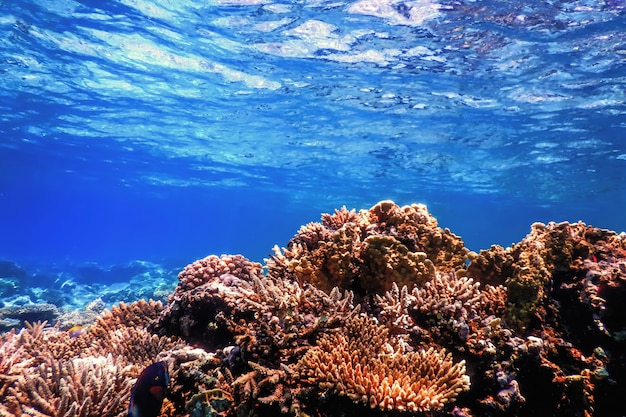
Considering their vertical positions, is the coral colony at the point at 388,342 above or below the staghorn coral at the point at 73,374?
above

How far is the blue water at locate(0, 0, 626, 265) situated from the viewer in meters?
13.7

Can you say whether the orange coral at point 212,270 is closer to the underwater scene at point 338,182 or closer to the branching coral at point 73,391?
the underwater scene at point 338,182

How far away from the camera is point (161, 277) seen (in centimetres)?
3522

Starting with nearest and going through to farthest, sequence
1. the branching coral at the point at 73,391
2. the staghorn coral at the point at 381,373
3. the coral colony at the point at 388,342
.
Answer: the staghorn coral at the point at 381,373, the coral colony at the point at 388,342, the branching coral at the point at 73,391

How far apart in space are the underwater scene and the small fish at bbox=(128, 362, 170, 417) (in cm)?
2

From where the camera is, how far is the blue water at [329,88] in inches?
541

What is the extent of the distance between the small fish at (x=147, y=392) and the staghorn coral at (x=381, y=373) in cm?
121

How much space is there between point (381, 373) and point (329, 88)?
18697mm

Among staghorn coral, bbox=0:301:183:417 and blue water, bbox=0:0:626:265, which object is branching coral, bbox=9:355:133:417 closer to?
staghorn coral, bbox=0:301:183:417

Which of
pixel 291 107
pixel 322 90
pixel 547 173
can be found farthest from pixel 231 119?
pixel 547 173

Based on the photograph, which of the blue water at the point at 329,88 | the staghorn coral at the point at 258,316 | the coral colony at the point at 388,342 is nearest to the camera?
the coral colony at the point at 388,342

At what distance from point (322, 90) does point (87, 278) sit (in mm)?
32790

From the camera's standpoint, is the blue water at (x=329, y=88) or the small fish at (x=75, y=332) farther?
the blue water at (x=329, y=88)

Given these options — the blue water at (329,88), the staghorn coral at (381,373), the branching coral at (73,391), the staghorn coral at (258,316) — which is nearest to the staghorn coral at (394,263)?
the staghorn coral at (258,316)
